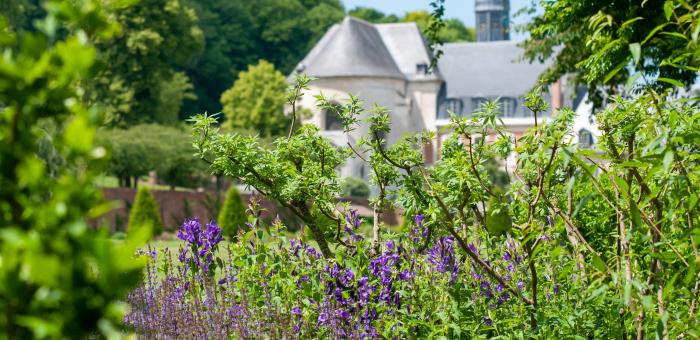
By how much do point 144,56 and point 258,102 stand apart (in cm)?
774

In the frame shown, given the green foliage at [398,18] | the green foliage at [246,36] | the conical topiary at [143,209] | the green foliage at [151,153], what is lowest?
the conical topiary at [143,209]

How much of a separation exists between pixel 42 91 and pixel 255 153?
366 centimetres

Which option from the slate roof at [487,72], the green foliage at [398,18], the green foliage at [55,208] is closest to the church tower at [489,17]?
the green foliage at [398,18]

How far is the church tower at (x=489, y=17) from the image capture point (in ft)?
347

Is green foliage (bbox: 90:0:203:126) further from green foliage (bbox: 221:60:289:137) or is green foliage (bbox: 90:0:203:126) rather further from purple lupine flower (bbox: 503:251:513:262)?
purple lupine flower (bbox: 503:251:513:262)

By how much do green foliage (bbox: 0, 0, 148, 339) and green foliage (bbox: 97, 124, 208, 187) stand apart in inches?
1283

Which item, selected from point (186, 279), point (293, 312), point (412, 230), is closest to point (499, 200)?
point (412, 230)

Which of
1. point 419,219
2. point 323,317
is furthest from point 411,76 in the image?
point 323,317

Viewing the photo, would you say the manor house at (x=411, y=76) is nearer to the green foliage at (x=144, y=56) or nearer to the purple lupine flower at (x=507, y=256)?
the green foliage at (x=144, y=56)

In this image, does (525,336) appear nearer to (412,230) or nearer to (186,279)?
(412,230)

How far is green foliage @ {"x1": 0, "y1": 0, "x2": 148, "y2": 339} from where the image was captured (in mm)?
1031

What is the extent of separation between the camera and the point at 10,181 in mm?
1171

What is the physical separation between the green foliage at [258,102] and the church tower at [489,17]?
198ft

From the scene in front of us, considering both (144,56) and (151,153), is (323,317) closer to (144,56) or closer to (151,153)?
(151,153)
